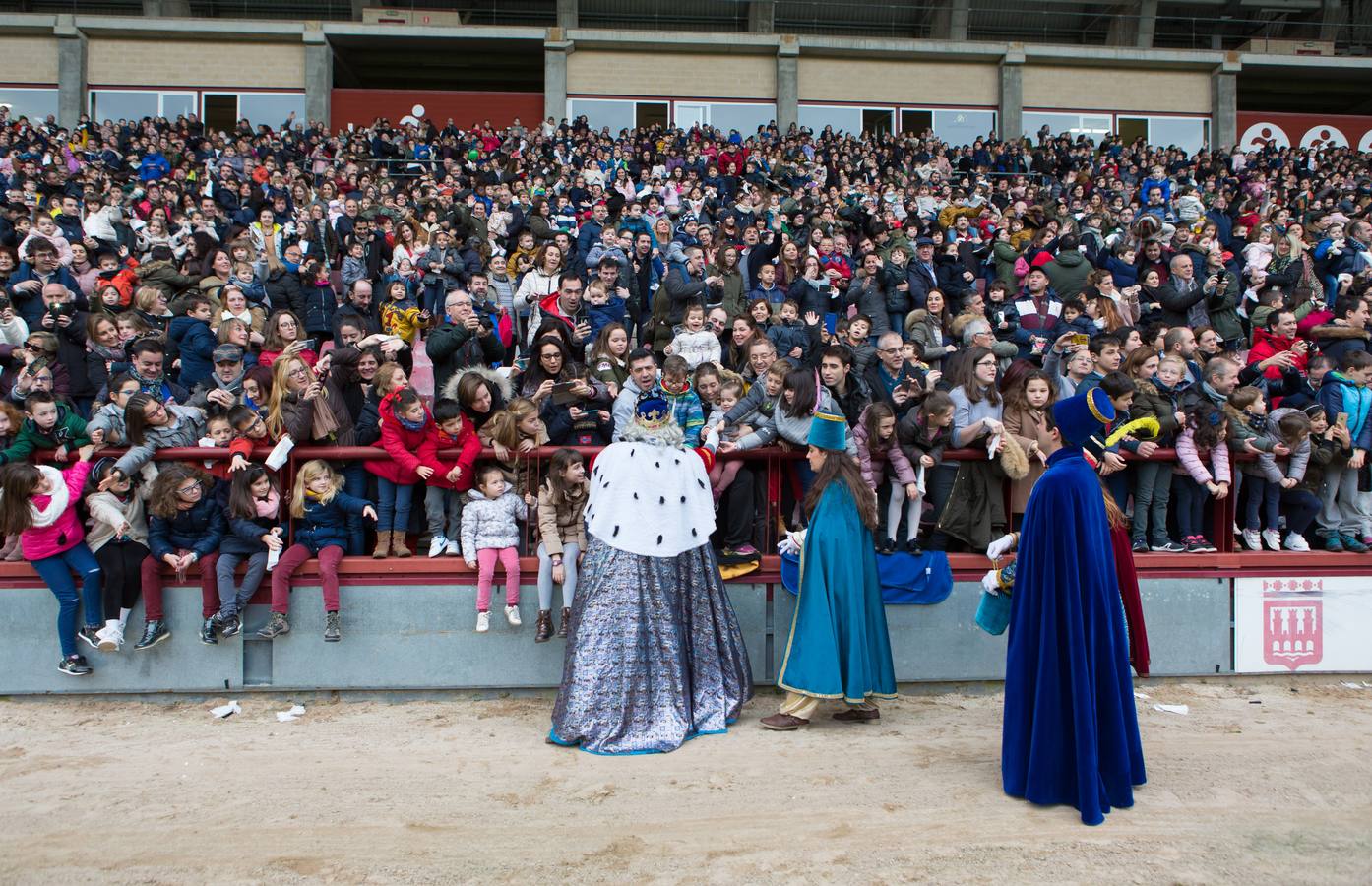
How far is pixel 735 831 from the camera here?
489cm

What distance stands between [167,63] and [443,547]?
2614cm

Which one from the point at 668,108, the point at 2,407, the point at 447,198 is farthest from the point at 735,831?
the point at 668,108

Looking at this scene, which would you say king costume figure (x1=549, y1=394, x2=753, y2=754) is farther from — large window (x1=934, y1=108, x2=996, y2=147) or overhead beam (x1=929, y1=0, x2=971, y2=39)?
overhead beam (x1=929, y1=0, x2=971, y2=39)

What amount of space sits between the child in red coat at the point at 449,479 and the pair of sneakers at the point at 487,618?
0.55 meters

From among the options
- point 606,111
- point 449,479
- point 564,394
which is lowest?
point 449,479

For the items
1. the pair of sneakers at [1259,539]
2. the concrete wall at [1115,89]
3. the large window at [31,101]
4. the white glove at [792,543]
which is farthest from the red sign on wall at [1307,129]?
the large window at [31,101]

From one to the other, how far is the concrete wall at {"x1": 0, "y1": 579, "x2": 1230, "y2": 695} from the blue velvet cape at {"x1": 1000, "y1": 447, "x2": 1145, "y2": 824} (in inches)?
72.5

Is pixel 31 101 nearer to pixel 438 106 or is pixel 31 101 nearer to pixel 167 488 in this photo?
pixel 438 106

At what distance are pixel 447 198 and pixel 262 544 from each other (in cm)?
1066

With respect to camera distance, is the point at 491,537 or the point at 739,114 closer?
the point at 491,537

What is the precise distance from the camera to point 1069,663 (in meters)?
5.16

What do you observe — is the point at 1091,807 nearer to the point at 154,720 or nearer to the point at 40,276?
the point at 154,720

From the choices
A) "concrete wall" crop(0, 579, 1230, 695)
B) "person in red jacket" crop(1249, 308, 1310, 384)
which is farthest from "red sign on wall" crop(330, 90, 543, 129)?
"concrete wall" crop(0, 579, 1230, 695)

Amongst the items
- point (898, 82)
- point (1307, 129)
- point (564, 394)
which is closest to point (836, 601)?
point (564, 394)
